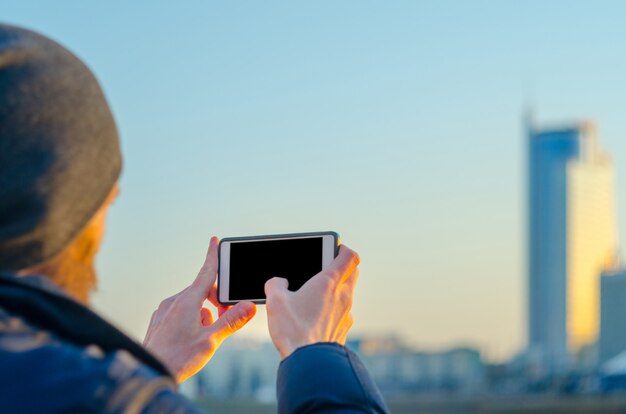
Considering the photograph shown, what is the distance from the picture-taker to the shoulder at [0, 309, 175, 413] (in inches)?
59.1

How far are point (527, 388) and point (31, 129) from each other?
134m

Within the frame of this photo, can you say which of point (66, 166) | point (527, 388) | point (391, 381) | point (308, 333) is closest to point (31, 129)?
point (66, 166)

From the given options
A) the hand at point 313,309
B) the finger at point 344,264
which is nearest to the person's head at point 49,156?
the hand at point 313,309

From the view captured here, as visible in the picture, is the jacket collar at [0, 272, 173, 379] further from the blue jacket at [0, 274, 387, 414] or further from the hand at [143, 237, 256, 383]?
the hand at [143, 237, 256, 383]

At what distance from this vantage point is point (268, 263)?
8.01 feet

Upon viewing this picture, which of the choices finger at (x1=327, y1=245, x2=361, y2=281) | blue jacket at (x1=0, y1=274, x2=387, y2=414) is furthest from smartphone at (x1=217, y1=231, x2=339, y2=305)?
blue jacket at (x1=0, y1=274, x2=387, y2=414)

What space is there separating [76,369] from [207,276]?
0.95m

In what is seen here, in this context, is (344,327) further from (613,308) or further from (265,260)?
(613,308)

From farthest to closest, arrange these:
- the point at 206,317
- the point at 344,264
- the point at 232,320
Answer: the point at 206,317
the point at 232,320
the point at 344,264

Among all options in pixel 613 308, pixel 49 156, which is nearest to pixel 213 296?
pixel 49 156

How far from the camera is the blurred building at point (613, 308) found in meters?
193

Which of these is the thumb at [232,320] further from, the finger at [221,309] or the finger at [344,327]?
the finger at [344,327]

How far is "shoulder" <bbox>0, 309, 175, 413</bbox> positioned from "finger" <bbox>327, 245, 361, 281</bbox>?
1.83 ft

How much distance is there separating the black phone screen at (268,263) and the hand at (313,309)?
0.21 meters
